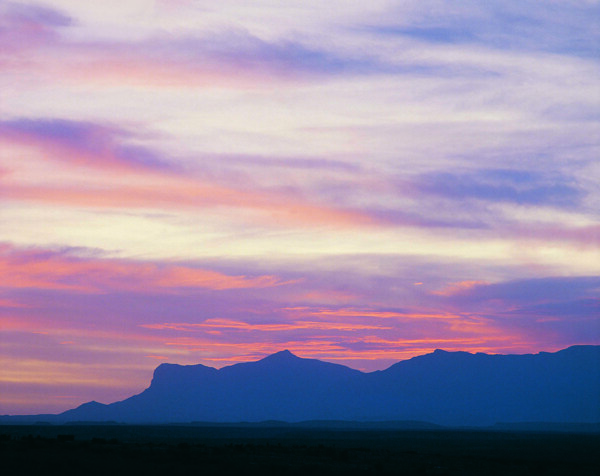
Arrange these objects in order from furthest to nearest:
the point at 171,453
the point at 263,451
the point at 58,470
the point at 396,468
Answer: the point at 263,451 → the point at 171,453 → the point at 396,468 → the point at 58,470

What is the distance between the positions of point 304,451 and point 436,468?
18.6 m

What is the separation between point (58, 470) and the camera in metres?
51.3

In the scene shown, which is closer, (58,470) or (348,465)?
(58,470)

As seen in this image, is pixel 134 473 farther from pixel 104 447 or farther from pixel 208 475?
pixel 104 447

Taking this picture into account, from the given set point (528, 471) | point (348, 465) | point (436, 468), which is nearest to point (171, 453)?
point (348, 465)

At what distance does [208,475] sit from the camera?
52000 mm

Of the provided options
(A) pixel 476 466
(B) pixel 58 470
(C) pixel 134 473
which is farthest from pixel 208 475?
(A) pixel 476 466

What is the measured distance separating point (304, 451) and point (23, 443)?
2459 cm

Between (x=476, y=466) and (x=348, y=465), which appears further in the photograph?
(x=476, y=466)

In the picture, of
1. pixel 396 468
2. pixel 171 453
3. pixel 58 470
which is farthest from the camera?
pixel 171 453

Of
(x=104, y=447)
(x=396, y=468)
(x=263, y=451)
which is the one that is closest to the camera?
(x=396, y=468)

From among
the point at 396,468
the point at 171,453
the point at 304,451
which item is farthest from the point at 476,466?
the point at 171,453

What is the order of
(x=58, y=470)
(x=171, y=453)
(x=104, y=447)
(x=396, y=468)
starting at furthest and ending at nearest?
1. (x=104, y=447)
2. (x=171, y=453)
3. (x=396, y=468)
4. (x=58, y=470)

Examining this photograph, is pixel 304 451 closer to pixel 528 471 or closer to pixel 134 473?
pixel 528 471
